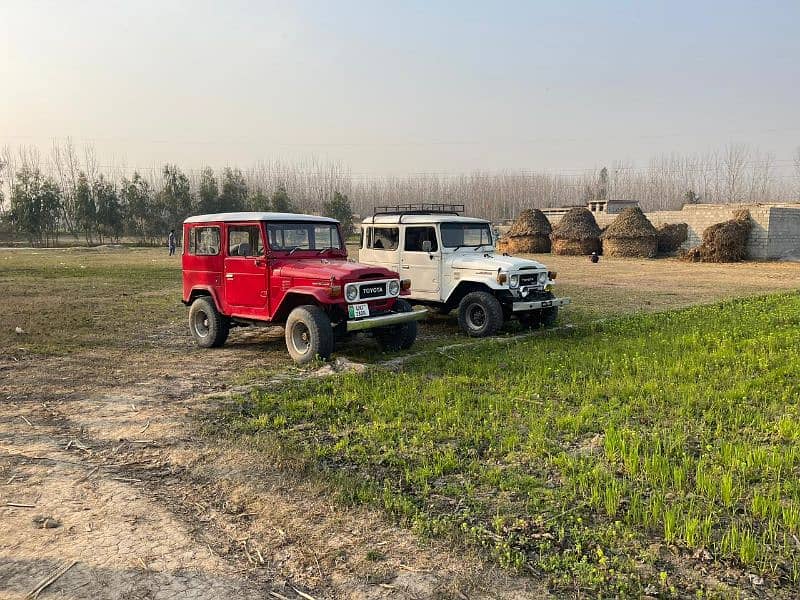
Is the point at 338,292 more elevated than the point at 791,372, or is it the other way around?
the point at 338,292

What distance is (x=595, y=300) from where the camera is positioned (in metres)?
15.3

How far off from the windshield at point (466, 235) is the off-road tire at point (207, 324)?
409cm

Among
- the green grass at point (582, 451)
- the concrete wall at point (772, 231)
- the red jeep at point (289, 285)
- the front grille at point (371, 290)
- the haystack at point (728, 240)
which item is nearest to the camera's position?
the green grass at point (582, 451)

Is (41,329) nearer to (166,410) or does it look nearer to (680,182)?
(166,410)

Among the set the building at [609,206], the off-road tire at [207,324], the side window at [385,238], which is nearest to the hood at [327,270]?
the off-road tire at [207,324]

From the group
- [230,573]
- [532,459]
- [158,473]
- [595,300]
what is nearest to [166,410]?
[158,473]

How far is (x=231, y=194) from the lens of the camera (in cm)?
5825

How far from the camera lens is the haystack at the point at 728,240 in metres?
31.2

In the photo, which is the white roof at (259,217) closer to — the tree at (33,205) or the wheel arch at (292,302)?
the wheel arch at (292,302)

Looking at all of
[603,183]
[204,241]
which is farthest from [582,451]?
[603,183]

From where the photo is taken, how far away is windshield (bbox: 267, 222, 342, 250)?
8805 millimetres

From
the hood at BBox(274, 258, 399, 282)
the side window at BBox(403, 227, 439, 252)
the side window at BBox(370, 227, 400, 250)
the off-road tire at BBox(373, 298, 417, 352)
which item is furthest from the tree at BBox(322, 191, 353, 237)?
the hood at BBox(274, 258, 399, 282)

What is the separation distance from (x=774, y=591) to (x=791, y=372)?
170 inches

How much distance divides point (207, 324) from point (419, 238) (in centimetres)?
402
